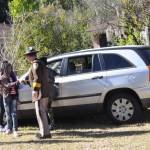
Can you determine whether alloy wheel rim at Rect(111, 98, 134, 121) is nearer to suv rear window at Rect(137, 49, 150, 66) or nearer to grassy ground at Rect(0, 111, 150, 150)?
grassy ground at Rect(0, 111, 150, 150)

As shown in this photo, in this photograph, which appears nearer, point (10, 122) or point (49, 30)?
point (10, 122)

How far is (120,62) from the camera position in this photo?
11.3 meters

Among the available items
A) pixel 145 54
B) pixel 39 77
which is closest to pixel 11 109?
pixel 39 77

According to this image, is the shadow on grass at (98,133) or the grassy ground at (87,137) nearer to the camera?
the grassy ground at (87,137)

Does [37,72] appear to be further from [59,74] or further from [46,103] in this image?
[59,74]

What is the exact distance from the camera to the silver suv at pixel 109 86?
11.1 meters

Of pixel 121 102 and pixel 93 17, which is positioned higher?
pixel 93 17

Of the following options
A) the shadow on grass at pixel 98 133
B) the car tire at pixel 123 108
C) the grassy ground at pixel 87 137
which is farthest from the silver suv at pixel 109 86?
the shadow on grass at pixel 98 133

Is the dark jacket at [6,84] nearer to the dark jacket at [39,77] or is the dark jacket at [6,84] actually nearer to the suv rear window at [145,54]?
the dark jacket at [39,77]

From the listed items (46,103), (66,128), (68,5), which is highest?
(68,5)

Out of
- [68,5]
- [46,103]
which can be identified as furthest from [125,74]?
[68,5]

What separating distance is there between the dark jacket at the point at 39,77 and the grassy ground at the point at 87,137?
98 cm

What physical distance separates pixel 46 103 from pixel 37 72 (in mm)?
721

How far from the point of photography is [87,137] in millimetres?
10086
